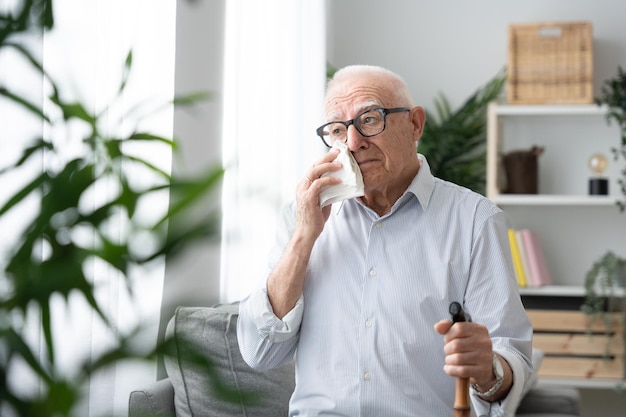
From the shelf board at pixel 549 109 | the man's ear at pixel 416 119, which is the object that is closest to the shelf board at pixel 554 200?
the shelf board at pixel 549 109

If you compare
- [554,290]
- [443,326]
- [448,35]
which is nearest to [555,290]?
[554,290]

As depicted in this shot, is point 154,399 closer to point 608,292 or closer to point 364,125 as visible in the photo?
point 364,125

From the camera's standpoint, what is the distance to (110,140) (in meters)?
0.39

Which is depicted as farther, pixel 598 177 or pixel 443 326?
pixel 598 177

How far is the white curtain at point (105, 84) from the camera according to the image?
1.79 m

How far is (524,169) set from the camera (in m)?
4.86

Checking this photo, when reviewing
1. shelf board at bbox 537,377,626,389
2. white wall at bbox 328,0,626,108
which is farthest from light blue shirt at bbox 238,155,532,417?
white wall at bbox 328,0,626,108

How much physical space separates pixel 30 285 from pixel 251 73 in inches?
133

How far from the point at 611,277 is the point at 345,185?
2834 millimetres

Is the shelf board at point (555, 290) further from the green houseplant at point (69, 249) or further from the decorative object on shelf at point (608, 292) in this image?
the green houseplant at point (69, 249)

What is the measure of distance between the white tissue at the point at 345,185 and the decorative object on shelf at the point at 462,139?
9.29 feet

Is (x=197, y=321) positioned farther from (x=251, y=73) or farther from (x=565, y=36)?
(x=565, y=36)

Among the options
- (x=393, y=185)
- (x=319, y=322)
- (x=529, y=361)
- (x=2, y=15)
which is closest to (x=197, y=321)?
(x=319, y=322)

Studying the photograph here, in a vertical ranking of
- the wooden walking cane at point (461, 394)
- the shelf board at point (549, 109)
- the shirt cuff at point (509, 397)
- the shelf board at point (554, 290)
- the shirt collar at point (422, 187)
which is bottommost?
the shelf board at point (554, 290)
